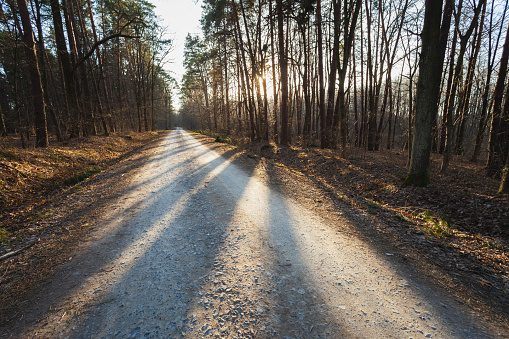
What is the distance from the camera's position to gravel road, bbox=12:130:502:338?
76.8 inches

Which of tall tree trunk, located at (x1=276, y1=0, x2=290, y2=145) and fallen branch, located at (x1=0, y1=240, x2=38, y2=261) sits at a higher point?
tall tree trunk, located at (x1=276, y1=0, x2=290, y2=145)

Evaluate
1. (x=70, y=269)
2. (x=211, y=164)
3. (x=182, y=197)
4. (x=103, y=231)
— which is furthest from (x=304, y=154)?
(x=70, y=269)

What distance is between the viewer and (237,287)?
2434 millimetres

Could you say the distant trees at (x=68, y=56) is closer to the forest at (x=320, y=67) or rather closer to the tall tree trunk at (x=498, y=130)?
the forest at (x=320, y=67)

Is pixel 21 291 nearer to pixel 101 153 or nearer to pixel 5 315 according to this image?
pixel 5 315

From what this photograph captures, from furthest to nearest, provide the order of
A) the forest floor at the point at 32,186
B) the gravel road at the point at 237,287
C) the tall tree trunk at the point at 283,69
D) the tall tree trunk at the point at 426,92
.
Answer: the tall tree trunk at the point at 283,69, the tall tree trunk at the point at 426,92, the forest floor at the point at 32,186, the gravel road at the point at 237,287

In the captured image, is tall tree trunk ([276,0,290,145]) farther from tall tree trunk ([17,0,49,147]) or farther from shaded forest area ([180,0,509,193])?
tall tree trunk ([17,0,49,147])

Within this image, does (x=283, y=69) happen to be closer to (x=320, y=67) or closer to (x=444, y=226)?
(x=320, y=67)

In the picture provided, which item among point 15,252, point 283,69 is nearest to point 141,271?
point 15,252

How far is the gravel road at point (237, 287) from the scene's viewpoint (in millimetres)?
1951

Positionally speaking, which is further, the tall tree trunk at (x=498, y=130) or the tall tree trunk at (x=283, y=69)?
the tall tree trunk at (x=283, y=69)

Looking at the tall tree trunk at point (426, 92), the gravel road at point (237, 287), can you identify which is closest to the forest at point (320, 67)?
the tall tree trunk at point (426, 92)

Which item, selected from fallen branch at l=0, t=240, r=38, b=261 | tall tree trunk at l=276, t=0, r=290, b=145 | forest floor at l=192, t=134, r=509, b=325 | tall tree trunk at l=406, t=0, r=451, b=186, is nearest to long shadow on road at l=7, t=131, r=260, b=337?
fallen branch at l=0, t=240, r=38, b=261

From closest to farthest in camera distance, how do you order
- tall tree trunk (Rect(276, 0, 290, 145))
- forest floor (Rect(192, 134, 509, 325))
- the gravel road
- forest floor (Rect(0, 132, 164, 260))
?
1. the gravel road
2. forest floor (Rect(192, 134, 509, 325))
3. forest floor (Rect(0, 132, 164, 260))
4. tall tree trunk (Rect(276, 0, 290, 145))
